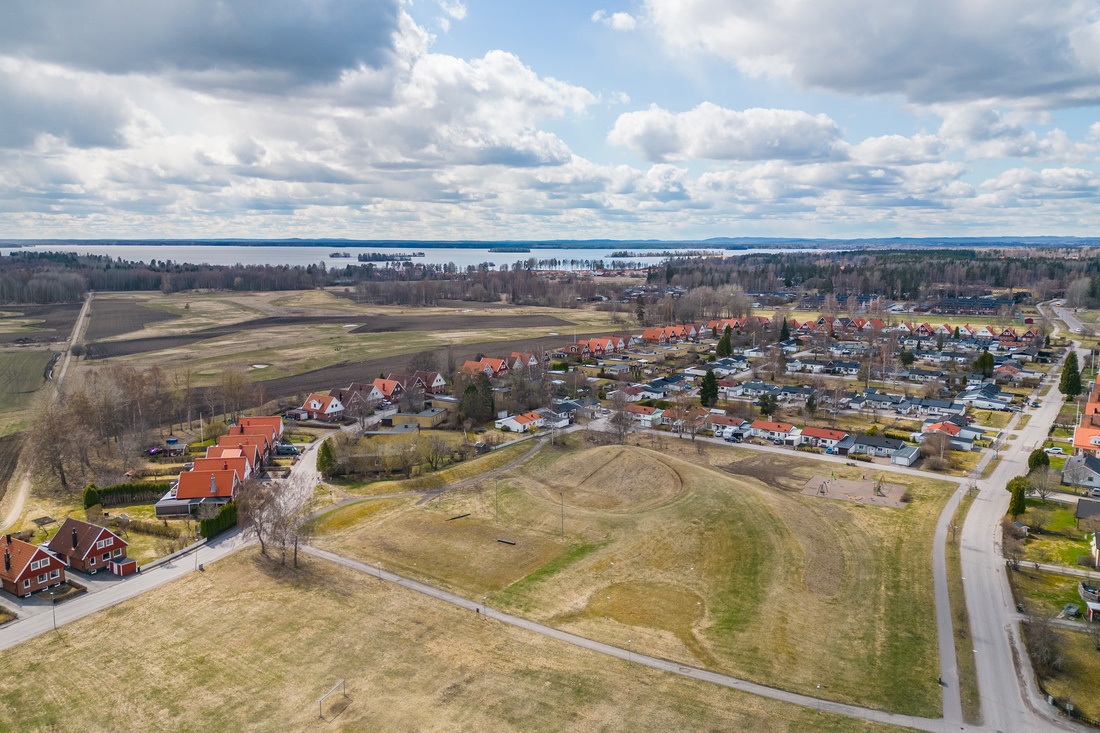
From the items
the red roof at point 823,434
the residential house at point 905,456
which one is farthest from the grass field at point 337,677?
the red roof at point 823,434

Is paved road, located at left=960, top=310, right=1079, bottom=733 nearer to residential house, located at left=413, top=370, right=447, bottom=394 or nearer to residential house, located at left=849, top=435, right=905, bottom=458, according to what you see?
residential house, located at left=849, top=435, right=905, bottom=458

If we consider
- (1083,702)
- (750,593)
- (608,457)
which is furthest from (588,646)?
(608,457)

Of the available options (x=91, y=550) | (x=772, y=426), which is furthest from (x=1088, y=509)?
(x=91, y=550)

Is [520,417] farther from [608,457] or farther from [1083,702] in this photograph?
[1083,702]

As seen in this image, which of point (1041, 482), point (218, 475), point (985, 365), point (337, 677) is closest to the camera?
point (337, 677)

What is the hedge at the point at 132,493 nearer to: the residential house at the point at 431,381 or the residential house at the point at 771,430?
the residential house at the point at 431,381

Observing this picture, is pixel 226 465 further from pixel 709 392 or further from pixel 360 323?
pixel 360 323
